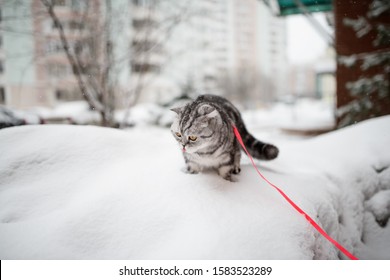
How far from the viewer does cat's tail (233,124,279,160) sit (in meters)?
1.75

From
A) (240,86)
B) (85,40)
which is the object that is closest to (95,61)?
(85,40)

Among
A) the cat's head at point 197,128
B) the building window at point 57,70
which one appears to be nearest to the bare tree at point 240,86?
the building window at point 57,70

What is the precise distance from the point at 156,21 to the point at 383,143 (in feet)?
10.6

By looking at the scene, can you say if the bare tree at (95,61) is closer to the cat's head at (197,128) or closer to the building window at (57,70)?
the building window at (57,70)

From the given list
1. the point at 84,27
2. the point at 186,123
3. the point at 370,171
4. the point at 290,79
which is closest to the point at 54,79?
the point at 84,27

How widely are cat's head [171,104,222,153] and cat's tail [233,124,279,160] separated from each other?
0.49m

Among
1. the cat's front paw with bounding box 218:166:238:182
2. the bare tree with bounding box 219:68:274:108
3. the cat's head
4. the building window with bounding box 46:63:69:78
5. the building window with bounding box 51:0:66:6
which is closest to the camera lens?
the cat's head

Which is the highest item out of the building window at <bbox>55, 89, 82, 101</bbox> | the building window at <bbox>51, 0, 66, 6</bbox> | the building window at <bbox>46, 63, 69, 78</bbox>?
the building window at <bbox>51, 0, 66, 6</bbox>

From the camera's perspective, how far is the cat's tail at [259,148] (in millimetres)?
1751

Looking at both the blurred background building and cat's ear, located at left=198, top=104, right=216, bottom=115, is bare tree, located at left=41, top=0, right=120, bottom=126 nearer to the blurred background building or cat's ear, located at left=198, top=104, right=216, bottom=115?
the blurred background building

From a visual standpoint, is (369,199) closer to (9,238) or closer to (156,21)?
(9,238)

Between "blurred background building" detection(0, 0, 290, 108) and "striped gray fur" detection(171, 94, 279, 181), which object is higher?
"blurred background building" detection(0, 0, 290, 108)

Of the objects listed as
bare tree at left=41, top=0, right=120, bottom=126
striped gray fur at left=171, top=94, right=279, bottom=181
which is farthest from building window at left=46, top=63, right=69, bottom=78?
striped gray fur at left=171, top=94, right=279, bottom=181

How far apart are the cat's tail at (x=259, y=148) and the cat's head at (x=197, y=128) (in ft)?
1.62
